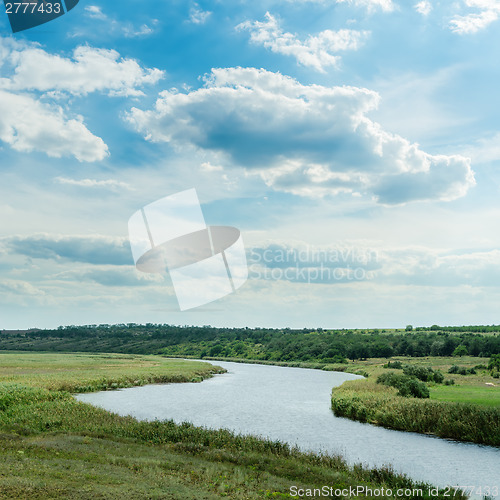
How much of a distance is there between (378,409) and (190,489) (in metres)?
31.2

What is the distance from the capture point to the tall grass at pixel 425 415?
33.8 m

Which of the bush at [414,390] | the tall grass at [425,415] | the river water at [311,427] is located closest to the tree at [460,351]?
the river water at [311,427]

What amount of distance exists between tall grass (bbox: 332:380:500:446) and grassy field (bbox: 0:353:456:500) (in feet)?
51.3

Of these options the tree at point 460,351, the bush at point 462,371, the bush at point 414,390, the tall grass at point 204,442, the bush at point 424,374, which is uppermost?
the tall grass at point 204,442

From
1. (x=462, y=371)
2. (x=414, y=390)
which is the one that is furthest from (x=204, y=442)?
(x=462, y=371)

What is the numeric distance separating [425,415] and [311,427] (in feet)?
32.3

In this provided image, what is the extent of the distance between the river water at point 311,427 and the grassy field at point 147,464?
16.6 ft

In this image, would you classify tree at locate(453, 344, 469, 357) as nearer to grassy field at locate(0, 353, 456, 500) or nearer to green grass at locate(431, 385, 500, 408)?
green grass at locate(431, 385, 500, 408)

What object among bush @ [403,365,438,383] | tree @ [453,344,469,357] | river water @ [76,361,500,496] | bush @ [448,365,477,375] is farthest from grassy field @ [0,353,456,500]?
tree @ [453,344,469,357]

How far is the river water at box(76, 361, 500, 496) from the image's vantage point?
26.2 metres

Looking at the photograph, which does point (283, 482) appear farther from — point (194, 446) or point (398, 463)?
point (398, 463)

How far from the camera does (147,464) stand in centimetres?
1995

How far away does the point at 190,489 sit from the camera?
53.6 feet

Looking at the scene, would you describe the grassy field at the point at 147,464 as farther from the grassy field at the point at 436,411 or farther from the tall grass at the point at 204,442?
the grassy field at the point at 436,411
